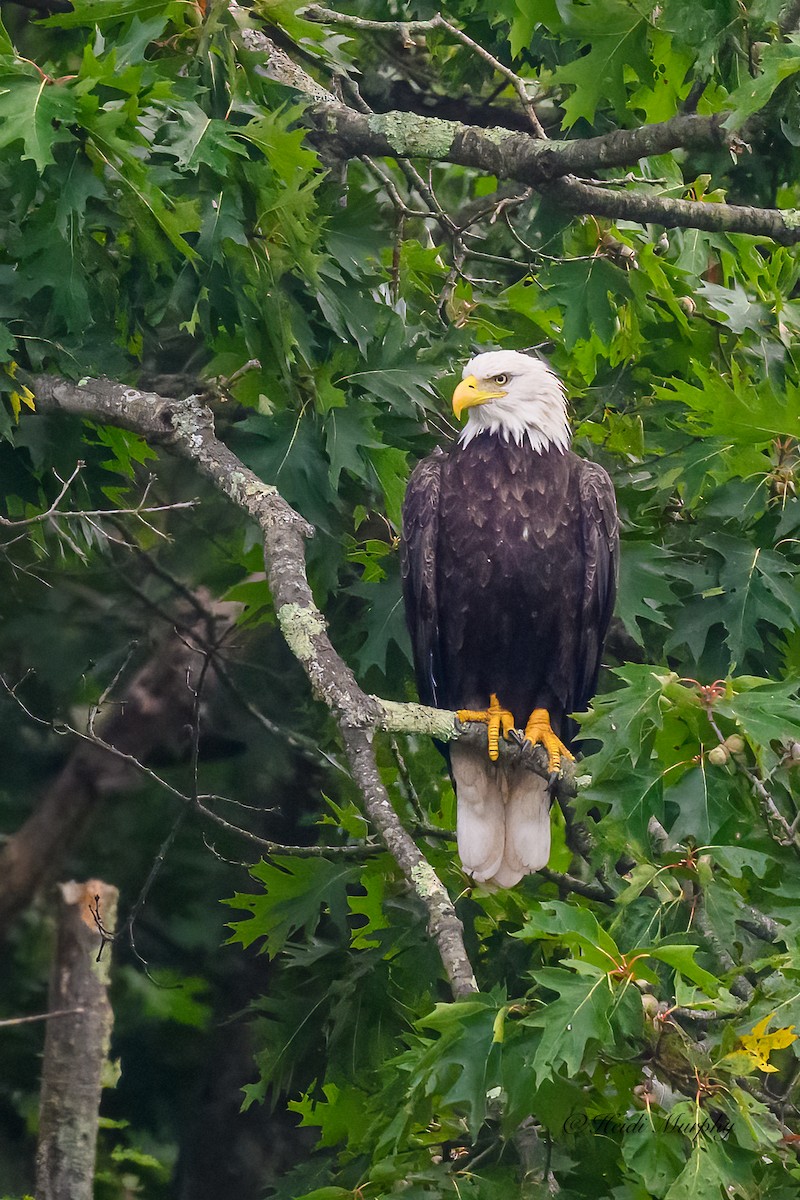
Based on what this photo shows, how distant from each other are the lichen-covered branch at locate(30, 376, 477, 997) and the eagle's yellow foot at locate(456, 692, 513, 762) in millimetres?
943

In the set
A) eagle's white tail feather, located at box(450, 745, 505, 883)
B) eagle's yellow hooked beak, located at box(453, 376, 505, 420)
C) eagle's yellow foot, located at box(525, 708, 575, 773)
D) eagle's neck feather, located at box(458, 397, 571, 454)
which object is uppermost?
eagle's yellow hooked beak, located at box(453, 376, 505, 420)

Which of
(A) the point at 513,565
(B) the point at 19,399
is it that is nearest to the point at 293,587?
(B) the point at 19,399

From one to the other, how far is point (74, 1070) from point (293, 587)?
10.2 feet

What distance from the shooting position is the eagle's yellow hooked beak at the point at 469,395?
167 inches

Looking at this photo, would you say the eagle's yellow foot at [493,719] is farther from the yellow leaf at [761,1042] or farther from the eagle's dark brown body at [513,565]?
the yellow leaf at [761,1042]

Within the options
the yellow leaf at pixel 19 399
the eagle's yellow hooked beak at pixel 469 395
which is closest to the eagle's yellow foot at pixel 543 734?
the eagle's yellow hooked beak at pixel 469 395

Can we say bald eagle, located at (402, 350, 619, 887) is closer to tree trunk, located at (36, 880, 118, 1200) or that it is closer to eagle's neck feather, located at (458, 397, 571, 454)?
eagle's neck feather, located at (458, 397, 571, 454)

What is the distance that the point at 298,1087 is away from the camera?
4539mm

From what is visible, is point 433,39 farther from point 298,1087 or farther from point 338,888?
point 298,1087

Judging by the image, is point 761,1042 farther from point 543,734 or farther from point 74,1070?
point 74,1070

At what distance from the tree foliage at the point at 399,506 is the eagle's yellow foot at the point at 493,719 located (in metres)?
0.31

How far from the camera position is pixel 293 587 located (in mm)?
2908

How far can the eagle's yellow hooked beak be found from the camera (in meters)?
4.24
